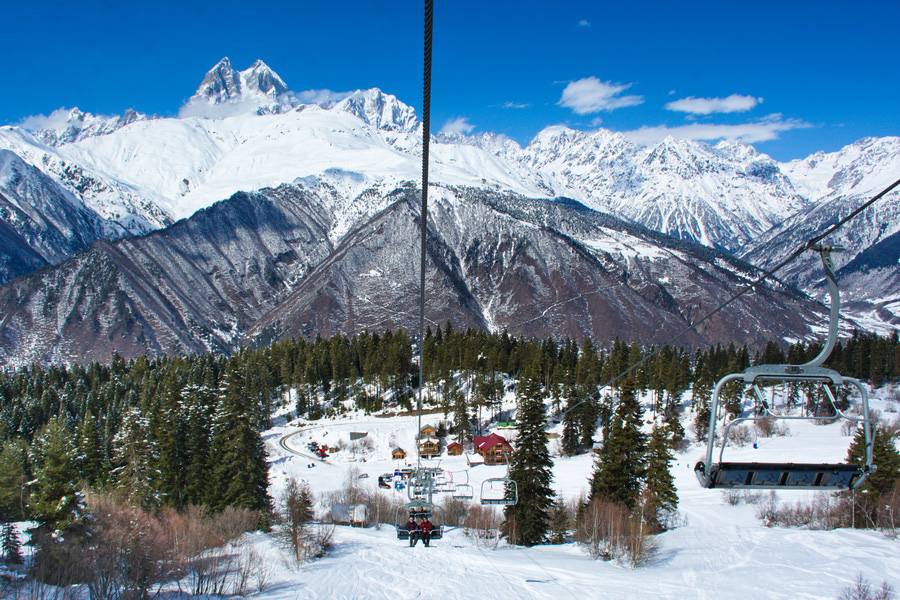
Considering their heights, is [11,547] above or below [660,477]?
below

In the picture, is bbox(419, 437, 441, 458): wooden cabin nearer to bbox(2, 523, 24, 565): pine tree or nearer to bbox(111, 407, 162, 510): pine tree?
bbox(111, 407, 162, 510): pine tree

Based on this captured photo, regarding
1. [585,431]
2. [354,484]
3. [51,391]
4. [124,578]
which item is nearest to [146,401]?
[51,391]

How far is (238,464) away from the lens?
130 feet

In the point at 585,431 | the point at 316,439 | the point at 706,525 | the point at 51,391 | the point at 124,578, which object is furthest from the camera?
the point at 51,391

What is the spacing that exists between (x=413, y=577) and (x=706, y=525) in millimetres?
24648

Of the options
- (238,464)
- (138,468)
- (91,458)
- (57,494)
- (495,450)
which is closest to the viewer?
(57,494)

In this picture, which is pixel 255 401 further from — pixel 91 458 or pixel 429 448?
pixel 91 458

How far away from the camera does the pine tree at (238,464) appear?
128 ft

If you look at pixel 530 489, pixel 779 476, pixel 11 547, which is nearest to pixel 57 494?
pixel 11 547

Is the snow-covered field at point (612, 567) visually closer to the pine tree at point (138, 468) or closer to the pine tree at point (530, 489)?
the pine tree at point (530, 489)

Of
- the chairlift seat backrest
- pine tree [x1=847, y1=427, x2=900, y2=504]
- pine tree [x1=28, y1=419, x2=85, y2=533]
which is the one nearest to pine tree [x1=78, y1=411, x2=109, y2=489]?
pine tree [x1=28, y1=419, x2=85, y2=533]

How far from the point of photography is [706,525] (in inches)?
1689

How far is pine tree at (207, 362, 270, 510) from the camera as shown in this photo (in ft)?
128

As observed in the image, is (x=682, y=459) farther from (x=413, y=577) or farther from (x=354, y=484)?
(x=413, y=577)
